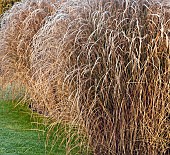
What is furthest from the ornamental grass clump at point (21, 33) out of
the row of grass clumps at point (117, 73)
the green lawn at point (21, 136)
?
the row of grass clumps at point (117, 73)

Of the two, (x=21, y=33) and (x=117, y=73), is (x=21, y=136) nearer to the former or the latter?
(x=21, y=33)

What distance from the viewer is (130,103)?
9.58ft

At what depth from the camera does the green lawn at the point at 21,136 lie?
380cm

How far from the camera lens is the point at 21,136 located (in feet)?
14.2

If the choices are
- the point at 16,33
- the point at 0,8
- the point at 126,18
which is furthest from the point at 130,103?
the point at 0,8

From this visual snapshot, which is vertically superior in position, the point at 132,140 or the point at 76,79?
the point at 76,79

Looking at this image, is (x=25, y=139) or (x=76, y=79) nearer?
(x=76, y=79)

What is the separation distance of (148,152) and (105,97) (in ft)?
1.79

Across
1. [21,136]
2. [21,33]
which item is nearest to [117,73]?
[21,136]

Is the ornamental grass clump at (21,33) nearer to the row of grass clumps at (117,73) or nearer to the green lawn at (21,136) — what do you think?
the green lawn at (21,136)

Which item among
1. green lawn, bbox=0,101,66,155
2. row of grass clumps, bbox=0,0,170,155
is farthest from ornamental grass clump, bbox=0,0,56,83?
row of grass clumps, bbox=0,0,170,155

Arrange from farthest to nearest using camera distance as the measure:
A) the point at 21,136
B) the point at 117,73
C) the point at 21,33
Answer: the point at 21,33
the point at 21,136
the point at 117,73

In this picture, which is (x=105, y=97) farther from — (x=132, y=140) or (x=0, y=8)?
(x=0, y=8)

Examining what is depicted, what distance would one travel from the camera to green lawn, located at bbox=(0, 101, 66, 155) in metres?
3.80
